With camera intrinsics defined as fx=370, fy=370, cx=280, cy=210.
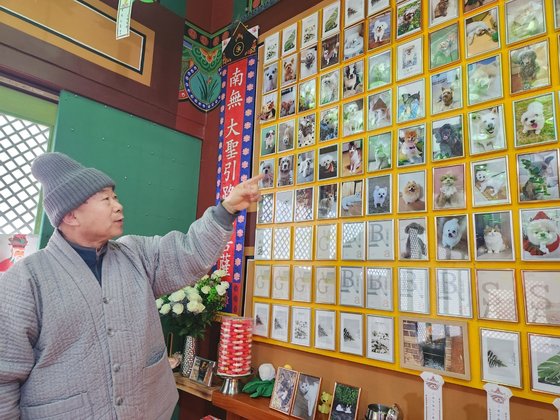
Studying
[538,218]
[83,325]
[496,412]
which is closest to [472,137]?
[538,218]

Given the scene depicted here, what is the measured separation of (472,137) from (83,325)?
5.05 ft

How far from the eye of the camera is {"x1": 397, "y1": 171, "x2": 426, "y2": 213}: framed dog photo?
5.27 ft

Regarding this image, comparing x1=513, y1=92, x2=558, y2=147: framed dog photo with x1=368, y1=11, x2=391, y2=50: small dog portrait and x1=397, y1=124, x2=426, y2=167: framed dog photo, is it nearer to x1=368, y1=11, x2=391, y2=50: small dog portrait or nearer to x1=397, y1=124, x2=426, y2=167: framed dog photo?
x1=397, y1=124, x2=426, y2=167: framed dog photo

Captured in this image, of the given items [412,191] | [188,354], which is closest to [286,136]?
[412,191]

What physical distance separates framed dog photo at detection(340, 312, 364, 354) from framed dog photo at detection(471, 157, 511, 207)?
28.9 inches

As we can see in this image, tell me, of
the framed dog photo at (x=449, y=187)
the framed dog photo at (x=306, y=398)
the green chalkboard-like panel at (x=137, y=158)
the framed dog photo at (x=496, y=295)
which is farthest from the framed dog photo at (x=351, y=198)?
the green chalkboard-like panel at (x=137, y=158)

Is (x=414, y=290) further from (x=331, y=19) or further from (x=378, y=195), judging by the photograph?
(x=331, y=19)

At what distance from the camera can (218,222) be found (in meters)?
1.22

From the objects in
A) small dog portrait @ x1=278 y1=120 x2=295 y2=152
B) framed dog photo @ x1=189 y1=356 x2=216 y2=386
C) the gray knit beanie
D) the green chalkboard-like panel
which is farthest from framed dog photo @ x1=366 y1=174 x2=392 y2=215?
the green chalkboard-like panel

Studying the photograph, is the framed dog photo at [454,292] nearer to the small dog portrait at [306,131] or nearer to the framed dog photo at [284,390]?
the framed dog photo at [284,390]

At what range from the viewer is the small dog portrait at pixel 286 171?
2129mm

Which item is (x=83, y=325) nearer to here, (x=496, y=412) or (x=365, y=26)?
(x=496, y=412)

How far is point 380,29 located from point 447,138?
70cm

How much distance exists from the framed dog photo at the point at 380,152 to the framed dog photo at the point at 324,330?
75cm
